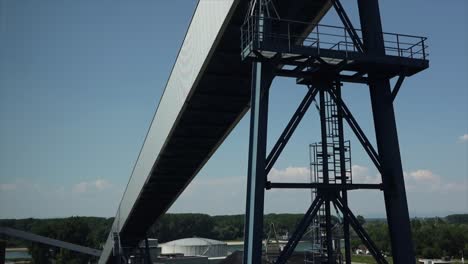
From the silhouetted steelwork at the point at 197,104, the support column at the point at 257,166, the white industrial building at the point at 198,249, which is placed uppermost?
the silhouetted steelwork at the point at 197,104

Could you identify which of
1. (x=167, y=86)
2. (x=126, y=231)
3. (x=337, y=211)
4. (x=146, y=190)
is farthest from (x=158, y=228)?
(x=337, y=211)

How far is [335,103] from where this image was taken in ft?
49.5

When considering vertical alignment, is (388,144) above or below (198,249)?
above

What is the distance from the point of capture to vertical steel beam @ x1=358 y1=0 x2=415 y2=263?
13.7 metres

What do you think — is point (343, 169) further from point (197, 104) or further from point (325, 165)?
point (197, 104)

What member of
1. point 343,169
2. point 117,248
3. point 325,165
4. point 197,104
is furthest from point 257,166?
point 117,248

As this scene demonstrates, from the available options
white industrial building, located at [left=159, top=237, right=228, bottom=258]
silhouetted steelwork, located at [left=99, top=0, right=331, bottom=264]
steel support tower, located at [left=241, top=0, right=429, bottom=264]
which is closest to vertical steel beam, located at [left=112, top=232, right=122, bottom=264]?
silhouetted steelwork, located at [left=99, top=0, right=331, bottom=264]

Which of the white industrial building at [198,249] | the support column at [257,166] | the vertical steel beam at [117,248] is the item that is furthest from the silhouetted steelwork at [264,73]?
the white industrial building at [198,249]

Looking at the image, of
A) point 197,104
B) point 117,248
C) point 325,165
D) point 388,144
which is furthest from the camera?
point 117,248

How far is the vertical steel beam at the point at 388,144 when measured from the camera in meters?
13.7

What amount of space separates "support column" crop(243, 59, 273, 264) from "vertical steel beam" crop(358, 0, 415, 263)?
3.91 m

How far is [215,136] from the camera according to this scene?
24.2 m

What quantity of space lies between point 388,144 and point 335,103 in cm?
236

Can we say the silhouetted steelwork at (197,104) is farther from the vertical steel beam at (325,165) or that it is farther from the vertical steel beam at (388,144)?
the vertical steel beam at (325,165)
